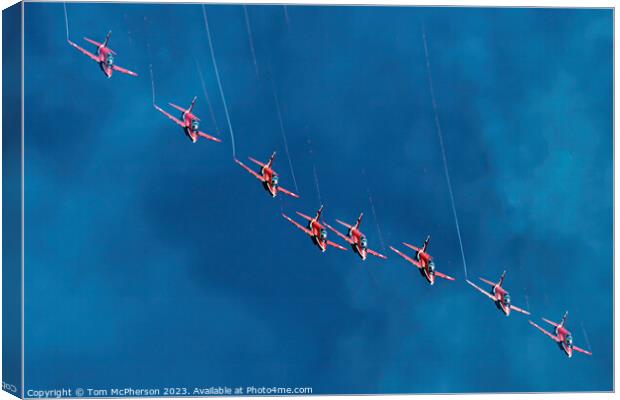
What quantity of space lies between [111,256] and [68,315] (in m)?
1.21

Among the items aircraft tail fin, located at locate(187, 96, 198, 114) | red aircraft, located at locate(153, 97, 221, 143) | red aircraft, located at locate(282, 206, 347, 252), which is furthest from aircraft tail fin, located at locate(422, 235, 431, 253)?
aircraft tail fin, located at locate(187, 96, 198, 114)

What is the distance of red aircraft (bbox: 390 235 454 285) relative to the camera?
29078 mm

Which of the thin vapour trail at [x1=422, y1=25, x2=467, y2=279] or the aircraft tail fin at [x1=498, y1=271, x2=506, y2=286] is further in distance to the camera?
the aircraft tail fin at [x1=498, y1=271, x2=506, y2=286]

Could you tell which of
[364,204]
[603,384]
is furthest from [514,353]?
[364,204]

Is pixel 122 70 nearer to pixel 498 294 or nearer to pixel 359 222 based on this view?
pixel 359 222

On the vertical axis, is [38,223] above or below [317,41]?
below

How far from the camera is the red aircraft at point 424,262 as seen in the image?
95.4 feet

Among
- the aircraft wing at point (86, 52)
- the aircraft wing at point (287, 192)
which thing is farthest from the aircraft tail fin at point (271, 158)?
the aircraft wing at point (86, 52)

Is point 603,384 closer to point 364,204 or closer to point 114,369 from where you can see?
point 364,204

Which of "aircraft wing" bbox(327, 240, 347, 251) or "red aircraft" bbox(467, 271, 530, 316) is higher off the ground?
"aircraft wing" bbox(327, 240, 347, 251)

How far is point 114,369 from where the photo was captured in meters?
28.5

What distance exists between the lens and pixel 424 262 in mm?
29109

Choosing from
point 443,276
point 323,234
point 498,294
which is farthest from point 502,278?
point 323,234

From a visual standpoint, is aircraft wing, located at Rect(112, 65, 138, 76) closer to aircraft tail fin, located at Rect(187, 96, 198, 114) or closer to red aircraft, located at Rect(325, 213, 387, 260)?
aircraft tail fin, located at Rect(187, 96, 198, 114)
